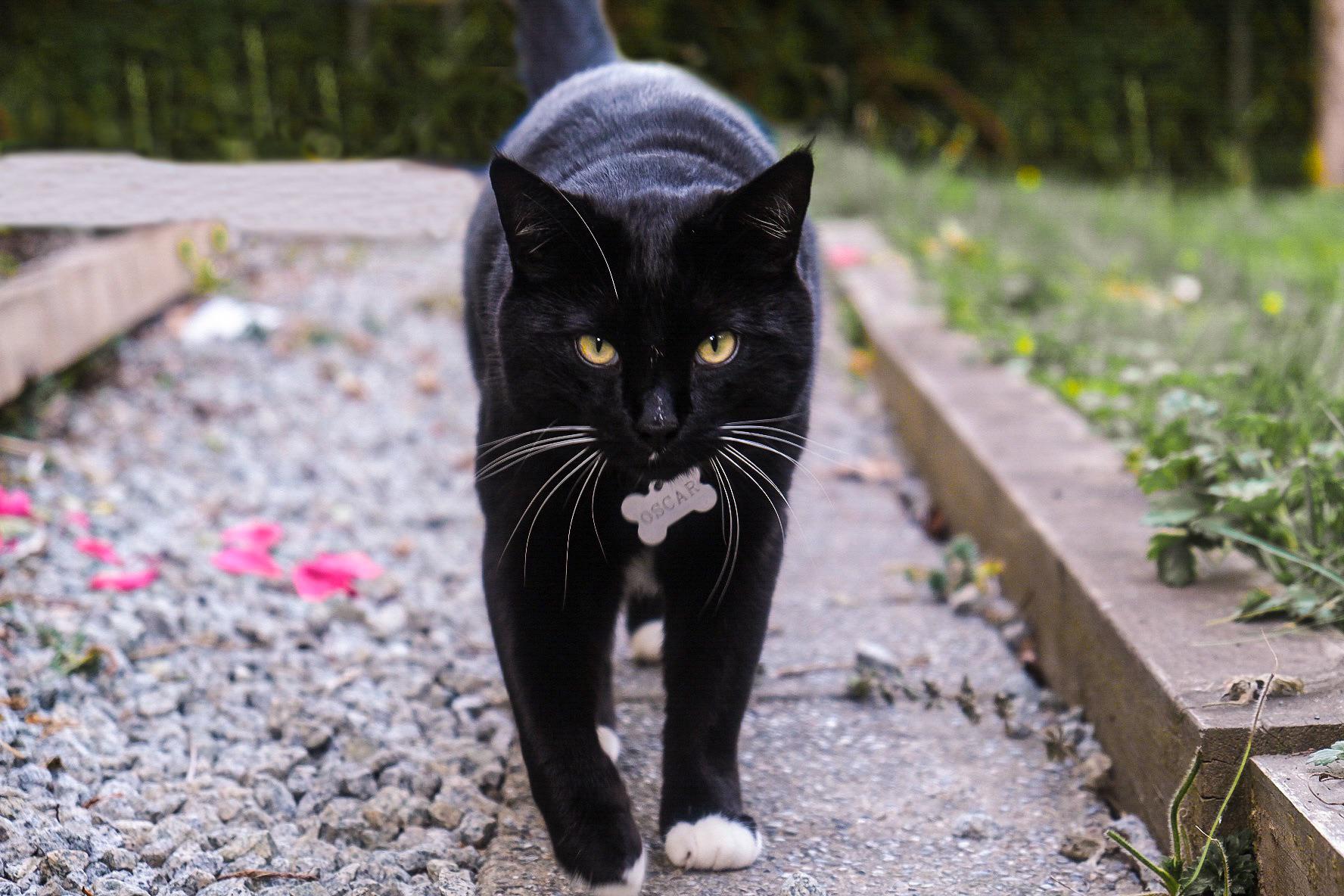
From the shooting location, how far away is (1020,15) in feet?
21.7

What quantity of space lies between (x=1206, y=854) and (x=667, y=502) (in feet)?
2.47

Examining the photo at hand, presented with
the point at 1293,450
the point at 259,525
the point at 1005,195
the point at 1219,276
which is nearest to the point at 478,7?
the point at 1005,195

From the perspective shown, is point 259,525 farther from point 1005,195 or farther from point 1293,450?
point 1005,195

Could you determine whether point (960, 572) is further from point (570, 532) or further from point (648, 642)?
point (570, 532)

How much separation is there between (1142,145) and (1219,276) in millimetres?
2971

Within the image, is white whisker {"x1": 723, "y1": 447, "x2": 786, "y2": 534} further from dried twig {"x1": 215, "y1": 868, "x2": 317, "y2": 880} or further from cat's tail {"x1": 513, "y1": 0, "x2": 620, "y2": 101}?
cat's tail {"x1": 513, "y1": 0, "x2": 620, "y2": 101}

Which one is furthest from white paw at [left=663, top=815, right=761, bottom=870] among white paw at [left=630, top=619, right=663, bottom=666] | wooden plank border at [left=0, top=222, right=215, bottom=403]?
wooden plank border at [left=0, top=222, right=215, bottom=403]

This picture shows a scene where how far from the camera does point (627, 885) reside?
153cm

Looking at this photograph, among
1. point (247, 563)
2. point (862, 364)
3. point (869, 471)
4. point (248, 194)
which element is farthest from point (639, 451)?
point (248, 194)

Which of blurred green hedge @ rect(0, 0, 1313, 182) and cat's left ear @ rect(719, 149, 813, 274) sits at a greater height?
blurred green hedge @ rect(0, 0, 1313, 182)

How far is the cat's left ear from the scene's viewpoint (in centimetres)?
154

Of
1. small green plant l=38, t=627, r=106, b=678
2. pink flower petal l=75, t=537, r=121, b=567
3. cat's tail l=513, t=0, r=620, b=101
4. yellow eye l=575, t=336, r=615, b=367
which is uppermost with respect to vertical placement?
cat's tail l=513, t=0, r=620, b=101

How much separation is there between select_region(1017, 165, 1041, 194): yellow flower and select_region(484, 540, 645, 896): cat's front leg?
4.09 meters

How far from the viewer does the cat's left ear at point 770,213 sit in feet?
5.06
